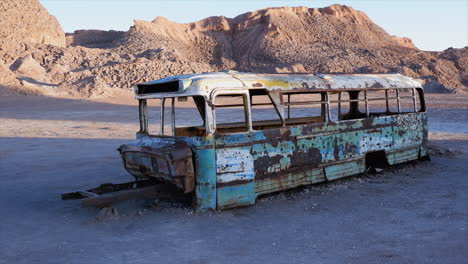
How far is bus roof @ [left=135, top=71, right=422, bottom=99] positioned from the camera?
5.82 m

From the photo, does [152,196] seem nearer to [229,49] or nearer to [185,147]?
[185,147]

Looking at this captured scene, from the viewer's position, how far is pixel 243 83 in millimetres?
6180

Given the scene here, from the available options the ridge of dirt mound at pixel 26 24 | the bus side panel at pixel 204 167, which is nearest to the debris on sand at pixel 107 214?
the bus side panel at pixel 204 167

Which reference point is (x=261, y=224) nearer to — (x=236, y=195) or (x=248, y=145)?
(x=236, y=195)

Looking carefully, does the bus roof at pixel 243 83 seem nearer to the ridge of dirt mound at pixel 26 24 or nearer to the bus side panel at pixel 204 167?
the bus side panel at pixel 204 167

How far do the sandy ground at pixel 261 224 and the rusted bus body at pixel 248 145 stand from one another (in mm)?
364

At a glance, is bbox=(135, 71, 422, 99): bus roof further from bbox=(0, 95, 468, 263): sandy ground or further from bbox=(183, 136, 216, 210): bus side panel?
bbox=(0, 95, 468, 263): sandy ground

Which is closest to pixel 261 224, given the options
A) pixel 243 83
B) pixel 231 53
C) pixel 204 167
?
pixel 204 167

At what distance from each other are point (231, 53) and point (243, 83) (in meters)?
76.1

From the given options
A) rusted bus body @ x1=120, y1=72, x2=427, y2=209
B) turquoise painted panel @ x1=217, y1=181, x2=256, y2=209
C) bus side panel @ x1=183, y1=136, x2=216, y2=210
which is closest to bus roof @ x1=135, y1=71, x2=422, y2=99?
rusted bus body @ x1=120, y1=72, x2=427, y2=209

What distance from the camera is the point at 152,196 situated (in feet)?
19.6

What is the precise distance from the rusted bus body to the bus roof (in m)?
0.01

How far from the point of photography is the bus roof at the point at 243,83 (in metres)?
5.82

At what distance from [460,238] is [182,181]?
3600 mm
